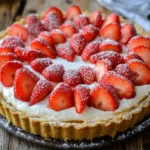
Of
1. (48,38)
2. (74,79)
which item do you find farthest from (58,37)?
(74,79)

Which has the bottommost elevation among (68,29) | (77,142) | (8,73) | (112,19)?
(77,142)

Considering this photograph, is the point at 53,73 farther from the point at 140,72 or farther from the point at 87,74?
the point at 140,72

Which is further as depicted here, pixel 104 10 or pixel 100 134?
pixel 104 10

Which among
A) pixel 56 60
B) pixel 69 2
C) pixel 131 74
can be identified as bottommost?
pixel 69 2

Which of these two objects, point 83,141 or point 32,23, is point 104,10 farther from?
point 83,141

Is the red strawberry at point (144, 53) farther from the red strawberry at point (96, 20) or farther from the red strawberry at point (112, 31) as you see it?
the red strawberry at point (96, 20)

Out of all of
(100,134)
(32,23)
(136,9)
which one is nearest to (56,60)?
(32,23)
